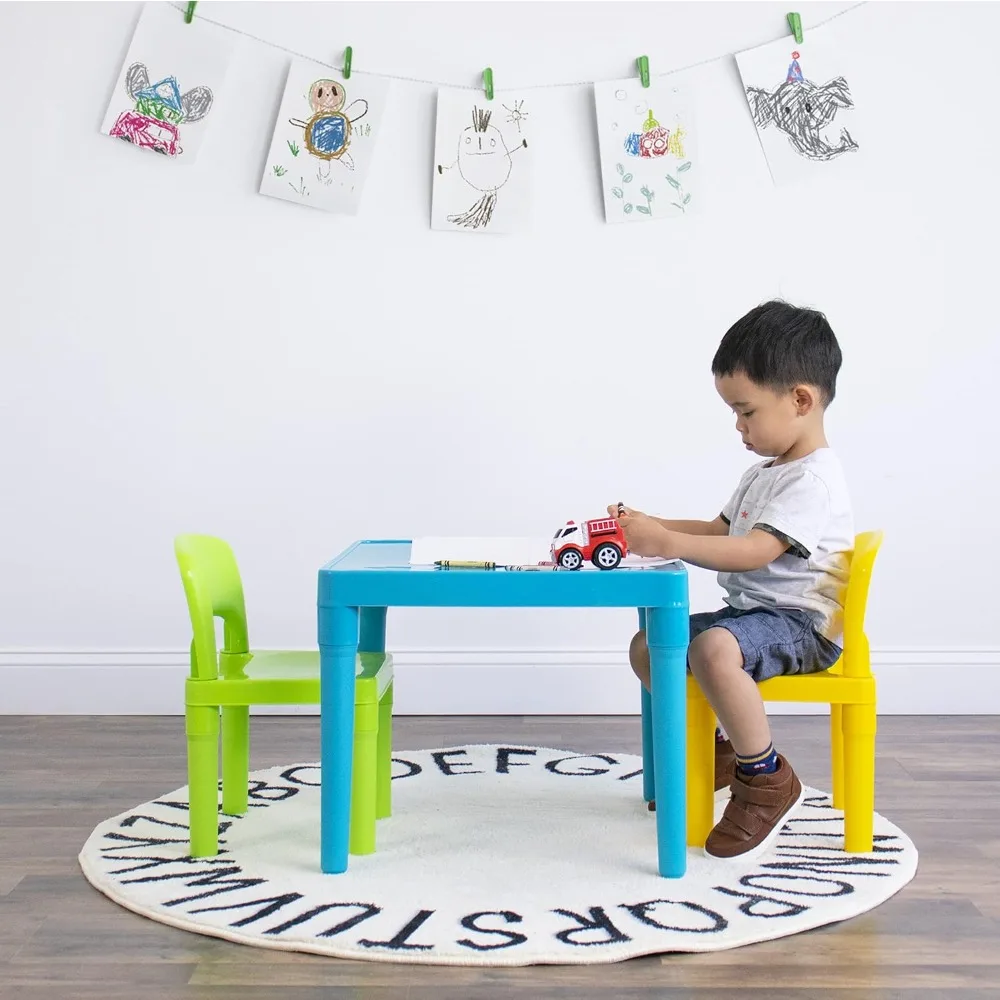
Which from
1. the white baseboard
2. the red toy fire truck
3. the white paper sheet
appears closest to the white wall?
the white baseboard

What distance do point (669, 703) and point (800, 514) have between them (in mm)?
372

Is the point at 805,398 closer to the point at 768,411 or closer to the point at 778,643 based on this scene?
the point at 768,411

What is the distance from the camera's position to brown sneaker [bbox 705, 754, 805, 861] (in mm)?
1585

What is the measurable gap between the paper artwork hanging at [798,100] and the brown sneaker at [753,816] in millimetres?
1482

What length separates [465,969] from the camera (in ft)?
4.12

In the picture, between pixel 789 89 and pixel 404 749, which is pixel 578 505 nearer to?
pixel 404 749

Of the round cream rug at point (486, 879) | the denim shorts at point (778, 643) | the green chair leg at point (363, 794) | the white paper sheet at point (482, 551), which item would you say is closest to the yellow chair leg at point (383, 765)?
the round cream rug at point (486, 879)

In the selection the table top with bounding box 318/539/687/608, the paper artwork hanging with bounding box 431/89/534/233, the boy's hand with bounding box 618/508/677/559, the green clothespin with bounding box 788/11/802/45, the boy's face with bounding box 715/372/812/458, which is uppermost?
the green clothespin with bounding box 788/11/802/45

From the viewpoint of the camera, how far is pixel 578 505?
2.58 metres

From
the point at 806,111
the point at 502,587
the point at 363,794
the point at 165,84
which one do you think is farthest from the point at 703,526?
the point at 165,84

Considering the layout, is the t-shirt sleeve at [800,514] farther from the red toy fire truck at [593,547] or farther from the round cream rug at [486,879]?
the round cream rug at [486,879]

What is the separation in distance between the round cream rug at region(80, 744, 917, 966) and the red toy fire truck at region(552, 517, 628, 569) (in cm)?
41

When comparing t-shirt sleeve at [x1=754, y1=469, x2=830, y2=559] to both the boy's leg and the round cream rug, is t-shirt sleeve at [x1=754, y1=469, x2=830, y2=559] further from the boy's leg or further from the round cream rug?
the round cream rug

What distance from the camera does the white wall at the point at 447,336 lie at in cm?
255
